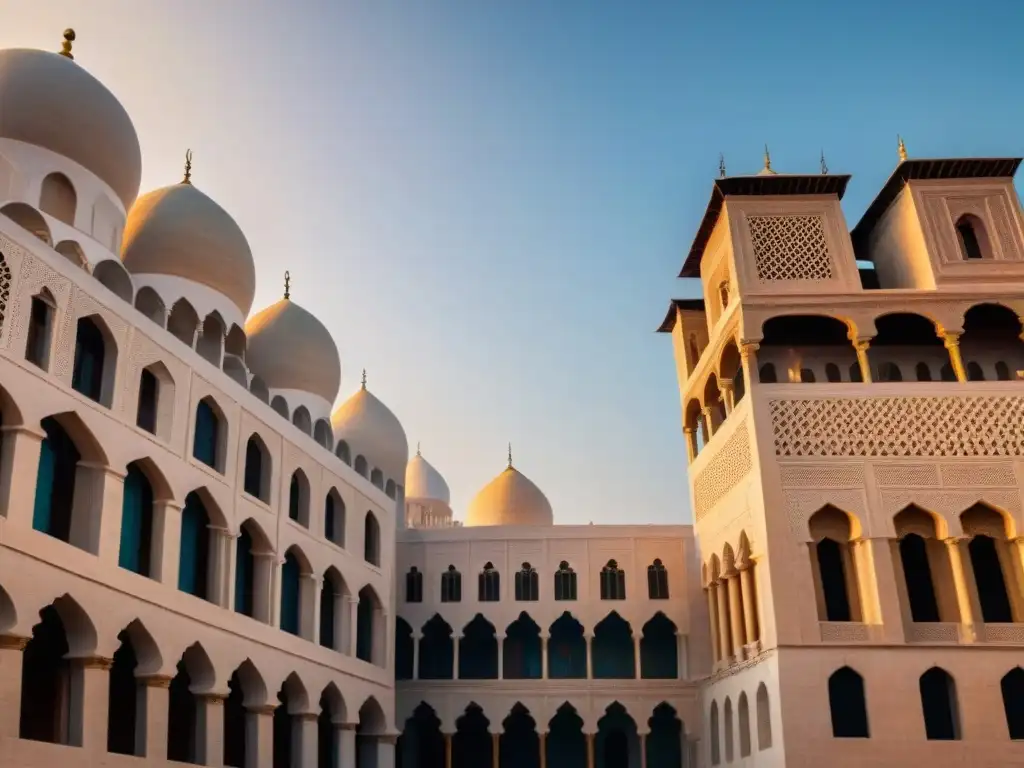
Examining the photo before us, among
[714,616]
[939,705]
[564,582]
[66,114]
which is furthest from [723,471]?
[66,114]

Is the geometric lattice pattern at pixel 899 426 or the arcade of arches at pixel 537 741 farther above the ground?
the geometric lattice pattern at pixel 899 426

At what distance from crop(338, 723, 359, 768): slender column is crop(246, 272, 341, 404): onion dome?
688 cm

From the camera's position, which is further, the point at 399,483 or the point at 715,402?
the point at 399,483

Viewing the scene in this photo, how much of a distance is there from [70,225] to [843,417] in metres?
12.8

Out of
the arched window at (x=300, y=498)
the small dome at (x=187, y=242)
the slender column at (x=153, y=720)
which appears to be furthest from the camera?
the arched window at (x=300, y=498)

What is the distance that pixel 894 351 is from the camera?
812 inches

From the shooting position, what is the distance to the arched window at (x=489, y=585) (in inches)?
955

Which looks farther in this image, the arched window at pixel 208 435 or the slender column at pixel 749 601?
the slender column at pixel 749 601

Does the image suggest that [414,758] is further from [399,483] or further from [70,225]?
[70,225]

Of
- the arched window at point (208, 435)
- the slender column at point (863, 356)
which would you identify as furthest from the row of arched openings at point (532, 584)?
the arched window at point (208, 435)

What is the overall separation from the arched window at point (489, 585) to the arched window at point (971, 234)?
1184 centimetres

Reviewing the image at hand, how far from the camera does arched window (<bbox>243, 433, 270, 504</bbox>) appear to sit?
18016mm

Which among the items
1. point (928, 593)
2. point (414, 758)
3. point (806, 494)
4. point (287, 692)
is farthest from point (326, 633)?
point (928, 593)

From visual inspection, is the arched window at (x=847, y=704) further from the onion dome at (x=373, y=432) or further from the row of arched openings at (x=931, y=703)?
the onion dome at (x=373, y=432)
